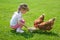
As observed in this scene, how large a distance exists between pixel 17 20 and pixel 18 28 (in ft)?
0.74

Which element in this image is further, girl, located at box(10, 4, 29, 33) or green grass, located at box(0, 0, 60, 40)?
girl, located at box(10, 4, 29, 33)

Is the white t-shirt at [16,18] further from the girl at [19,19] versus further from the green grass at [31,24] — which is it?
the green grass at [31,24]

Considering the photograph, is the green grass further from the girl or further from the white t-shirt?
the white t-shirt

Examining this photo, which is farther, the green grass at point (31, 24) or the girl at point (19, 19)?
the girl at point (19, 19)

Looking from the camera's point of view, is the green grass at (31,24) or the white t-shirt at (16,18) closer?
the green grass at (31,24)

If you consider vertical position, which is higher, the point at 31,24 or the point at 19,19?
the point at 19,19

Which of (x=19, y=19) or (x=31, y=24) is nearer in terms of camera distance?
(x=19, y=19)

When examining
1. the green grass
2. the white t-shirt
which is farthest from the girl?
the green grass

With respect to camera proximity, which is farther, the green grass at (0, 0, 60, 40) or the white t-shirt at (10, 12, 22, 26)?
the white t-shirt at (10, 12, 22, 26)

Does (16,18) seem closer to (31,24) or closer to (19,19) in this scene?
(19,19)

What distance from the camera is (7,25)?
267 inches

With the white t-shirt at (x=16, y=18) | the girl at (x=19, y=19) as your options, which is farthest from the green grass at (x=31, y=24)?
the white t-shirt at (x=16, y=18)

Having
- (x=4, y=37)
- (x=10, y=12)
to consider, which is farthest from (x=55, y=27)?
(x=10, y=12)

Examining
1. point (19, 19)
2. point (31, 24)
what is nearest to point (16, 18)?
point (19, 19)
